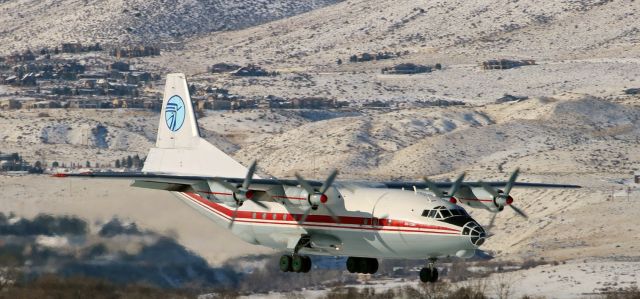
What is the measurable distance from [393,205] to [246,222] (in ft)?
29.7

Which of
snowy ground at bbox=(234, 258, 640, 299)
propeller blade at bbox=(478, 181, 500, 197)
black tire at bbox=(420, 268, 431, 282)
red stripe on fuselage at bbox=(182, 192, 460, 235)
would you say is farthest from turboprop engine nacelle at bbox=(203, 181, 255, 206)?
snowy ground at bbox=(234, 258, 640, 299)

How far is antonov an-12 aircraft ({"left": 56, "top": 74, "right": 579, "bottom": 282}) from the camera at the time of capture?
82.8 m

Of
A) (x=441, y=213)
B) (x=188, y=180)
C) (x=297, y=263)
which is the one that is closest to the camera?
(x=441, y=213)

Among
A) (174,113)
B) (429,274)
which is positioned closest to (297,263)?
(429,274)

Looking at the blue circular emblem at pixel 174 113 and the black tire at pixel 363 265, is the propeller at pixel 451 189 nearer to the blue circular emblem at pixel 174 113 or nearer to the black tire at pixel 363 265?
the black tire at pixel 363 265

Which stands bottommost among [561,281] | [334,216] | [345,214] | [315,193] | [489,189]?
[561,281]

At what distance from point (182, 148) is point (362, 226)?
1594 centimetres

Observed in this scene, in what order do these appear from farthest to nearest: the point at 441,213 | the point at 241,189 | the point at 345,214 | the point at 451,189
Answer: the point at 451,189 < the point at 345,214 < the point at 241,189 < the point at 441,213

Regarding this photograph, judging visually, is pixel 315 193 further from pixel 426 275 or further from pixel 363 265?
pixel 363 265

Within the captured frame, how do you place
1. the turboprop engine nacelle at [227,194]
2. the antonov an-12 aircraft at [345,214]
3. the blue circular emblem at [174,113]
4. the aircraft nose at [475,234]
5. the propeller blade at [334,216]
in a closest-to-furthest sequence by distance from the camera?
the aircraft nose at [475,234] → the antonov an-12 aircraft at [345,214] → the turboprop engine nacelle at [227,194] → the propeller blade at [334,216] → the blue circular emblem at [174,113]

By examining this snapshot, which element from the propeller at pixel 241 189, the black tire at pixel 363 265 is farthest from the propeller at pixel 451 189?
the propeller at pixel 241 189

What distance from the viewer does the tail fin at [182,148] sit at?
3750 inches

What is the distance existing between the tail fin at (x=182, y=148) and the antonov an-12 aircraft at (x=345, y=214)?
9.19 ft

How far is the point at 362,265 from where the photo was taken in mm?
89250
